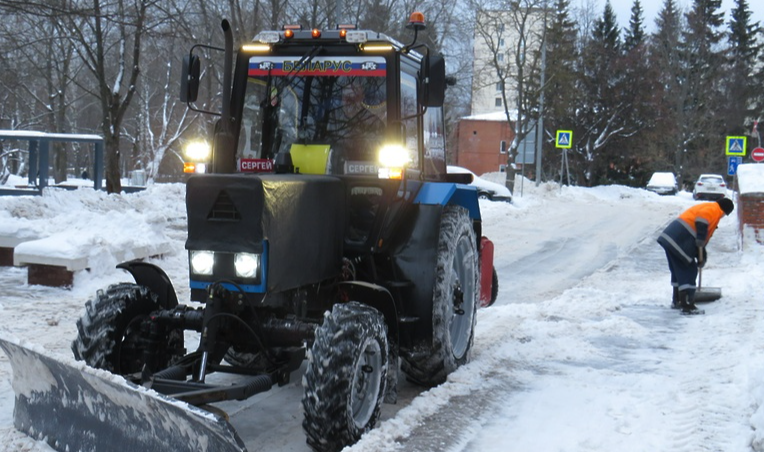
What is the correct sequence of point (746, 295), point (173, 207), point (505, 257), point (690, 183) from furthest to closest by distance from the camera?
1. point (690, 183)
2. point (173, 207)
3. point (505, 257)
4. point (746, 295)

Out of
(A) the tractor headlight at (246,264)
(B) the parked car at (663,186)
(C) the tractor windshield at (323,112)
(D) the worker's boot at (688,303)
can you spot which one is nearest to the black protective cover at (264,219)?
(A) the tractor headlight at (246,264)

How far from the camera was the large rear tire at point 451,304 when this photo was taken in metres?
5.93

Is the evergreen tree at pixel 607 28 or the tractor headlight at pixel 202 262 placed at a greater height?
the evergreen tree at pixel 607 28

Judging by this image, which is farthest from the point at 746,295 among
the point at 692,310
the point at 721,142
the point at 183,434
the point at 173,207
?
the point at 721,142

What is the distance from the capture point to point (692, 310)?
9984 millimetres

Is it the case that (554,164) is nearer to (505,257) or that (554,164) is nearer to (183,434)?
(505,257)

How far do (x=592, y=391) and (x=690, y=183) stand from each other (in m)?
56.6

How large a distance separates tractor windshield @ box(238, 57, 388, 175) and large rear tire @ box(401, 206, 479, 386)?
0.77 m

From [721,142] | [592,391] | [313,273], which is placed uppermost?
[721,142]

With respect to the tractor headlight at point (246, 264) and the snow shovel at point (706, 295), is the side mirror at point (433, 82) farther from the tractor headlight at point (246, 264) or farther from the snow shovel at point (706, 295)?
the snow shovel at point (706, 295)

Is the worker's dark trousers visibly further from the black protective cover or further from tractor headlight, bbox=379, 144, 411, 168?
the black protective cover

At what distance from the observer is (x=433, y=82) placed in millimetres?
5805

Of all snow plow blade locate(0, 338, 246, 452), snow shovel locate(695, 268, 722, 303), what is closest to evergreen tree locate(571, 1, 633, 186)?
snow shovel locate(695, 268, 722, 303)

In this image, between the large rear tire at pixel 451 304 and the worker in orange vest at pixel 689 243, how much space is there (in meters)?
4.07
